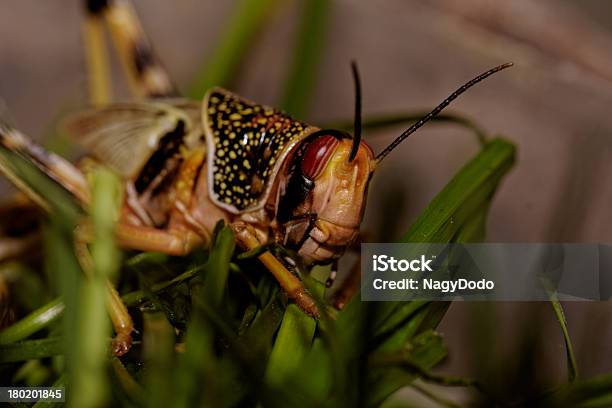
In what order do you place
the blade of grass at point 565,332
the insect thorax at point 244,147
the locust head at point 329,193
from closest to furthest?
the blade of grass at point 565,332 < the locust head at point 329,193 < the insect thorax at point 244,147

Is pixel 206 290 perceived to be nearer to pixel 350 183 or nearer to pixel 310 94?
pixel 350 183

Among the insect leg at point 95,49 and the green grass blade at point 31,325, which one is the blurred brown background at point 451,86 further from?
the green grass blade at point 31,325

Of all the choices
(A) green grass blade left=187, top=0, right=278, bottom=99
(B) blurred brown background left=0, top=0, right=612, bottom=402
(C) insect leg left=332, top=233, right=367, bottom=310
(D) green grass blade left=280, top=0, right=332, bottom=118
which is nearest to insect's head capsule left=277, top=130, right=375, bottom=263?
(C) insect leg left=332, top=233, right=367, bottom=310

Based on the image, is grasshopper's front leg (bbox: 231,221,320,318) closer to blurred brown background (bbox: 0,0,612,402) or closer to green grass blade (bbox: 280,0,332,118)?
blurred brown background (bbox: 0,0,612,402)

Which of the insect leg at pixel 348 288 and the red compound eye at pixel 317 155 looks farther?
the insect leg at pixel 348 288

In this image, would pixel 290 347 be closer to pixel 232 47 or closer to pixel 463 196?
pixel 463 196

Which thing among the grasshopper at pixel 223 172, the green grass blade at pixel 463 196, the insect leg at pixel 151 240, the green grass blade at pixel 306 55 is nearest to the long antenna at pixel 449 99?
the grasshopper at pixel 223 172
